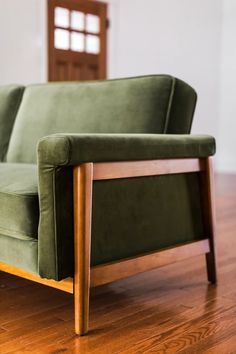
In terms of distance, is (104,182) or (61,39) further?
(61,39)

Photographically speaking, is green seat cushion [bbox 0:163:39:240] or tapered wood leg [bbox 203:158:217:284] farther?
tapered wood leg [bbox 203:158:217:284]

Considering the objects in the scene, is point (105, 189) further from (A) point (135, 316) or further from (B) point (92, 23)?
(B) point (92, 23)

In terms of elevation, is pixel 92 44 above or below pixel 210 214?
above

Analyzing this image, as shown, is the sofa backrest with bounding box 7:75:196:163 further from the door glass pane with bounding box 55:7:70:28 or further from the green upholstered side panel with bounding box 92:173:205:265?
the door glass pane with bounding box 55:7:70:28

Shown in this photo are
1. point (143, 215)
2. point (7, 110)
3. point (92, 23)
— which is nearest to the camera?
point (143, 215)

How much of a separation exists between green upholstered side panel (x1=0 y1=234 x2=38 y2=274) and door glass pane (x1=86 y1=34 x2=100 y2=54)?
14.2 ft

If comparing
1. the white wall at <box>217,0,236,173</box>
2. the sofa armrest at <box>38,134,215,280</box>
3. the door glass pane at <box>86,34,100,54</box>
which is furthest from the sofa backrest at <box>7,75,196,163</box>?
the white wall at <box>217,0,236,173</box>

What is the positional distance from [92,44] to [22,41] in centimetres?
110

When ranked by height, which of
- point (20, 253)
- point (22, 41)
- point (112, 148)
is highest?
point (22, 41)

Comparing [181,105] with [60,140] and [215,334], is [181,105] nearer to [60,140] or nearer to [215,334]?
[60,140]

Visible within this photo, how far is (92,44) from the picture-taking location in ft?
18.2

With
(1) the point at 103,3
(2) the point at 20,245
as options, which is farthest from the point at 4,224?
(1) the point at 103,3

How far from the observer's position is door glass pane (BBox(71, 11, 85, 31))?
5328 millimetres

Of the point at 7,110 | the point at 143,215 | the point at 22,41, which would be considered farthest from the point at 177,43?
the point at 143,215
